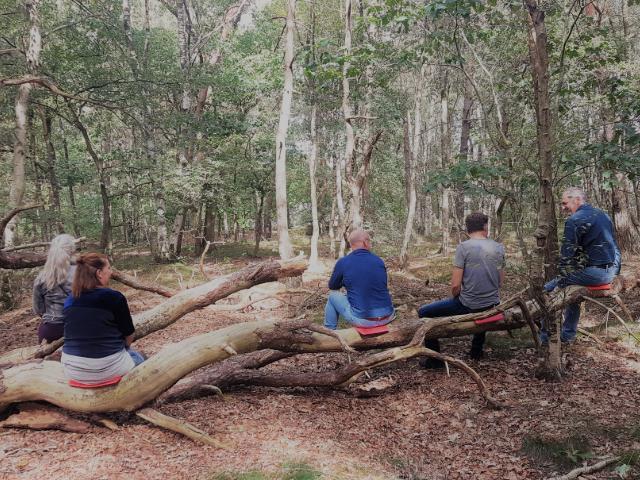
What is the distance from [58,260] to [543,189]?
18.1 feet

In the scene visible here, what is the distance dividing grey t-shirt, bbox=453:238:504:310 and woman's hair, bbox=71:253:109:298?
153 inches

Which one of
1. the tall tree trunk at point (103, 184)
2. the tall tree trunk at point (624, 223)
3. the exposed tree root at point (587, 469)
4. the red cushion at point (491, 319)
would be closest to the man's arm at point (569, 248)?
the red cushion at point (491, 319)

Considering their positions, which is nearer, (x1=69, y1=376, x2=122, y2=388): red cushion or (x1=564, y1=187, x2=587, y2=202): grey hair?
(x1=69, y1=376, x2=122, y2=388): red cushion

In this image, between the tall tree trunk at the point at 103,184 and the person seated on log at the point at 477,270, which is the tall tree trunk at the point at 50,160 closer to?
the tall tree trunk at the point at 103,184

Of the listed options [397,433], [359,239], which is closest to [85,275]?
[359,239]

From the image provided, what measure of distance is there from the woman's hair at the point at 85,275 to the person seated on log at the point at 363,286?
249 centimetres

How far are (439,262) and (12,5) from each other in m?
16.6

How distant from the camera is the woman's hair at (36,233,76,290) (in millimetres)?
4887

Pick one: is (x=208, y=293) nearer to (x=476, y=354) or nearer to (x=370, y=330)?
(x=370, y=330)

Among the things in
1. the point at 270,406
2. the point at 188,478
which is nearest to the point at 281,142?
the point at 270,406

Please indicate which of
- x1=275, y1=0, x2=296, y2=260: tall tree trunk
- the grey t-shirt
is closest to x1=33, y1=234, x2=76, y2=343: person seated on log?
the grey t-shirt

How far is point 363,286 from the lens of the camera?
16.3 feet

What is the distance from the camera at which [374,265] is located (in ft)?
16.5

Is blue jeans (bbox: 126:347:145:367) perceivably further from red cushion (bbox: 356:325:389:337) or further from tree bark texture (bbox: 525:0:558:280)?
tree bark texture (bbox: 525:0:558:280)
